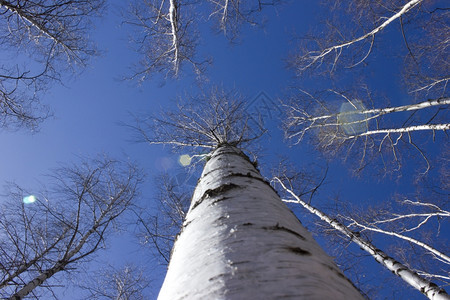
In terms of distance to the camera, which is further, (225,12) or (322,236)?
(322,236)

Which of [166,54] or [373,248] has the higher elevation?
[166,54]

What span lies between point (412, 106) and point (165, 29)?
4810mm

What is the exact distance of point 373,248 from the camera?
363 centimetres

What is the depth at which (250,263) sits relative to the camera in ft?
2.48

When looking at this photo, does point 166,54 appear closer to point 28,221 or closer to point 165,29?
point 165,29

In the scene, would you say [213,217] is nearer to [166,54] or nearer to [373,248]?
[373,248]

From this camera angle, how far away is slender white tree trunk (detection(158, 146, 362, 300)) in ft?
2.17

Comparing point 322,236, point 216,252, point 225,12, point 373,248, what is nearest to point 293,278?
point 216,252

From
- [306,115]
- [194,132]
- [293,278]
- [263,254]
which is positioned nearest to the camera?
[293,278]

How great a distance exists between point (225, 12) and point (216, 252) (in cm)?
501

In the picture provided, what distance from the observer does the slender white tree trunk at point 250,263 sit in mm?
662

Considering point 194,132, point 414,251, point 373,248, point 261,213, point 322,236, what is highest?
point 194,132

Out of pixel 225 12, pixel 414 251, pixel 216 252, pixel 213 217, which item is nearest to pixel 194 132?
pixel 225 12

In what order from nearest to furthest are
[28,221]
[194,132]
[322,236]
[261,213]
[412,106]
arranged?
[261,213]
[28,221]
[412,106]
[194,132]
[322,236]
